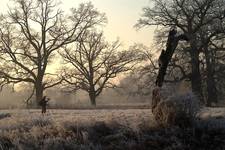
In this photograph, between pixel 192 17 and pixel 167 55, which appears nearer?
pixel 167 55

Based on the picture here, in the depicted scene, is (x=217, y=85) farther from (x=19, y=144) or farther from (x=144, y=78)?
(x=19, y=144)

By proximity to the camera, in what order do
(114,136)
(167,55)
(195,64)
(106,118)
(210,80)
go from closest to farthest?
(114,136) < (106,118) < (167,55) < (195,64) < (210,80)

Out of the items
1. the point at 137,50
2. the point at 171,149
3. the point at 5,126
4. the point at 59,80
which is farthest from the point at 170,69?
the point at 171,149

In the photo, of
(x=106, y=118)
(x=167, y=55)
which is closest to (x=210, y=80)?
(x=167, y=55)

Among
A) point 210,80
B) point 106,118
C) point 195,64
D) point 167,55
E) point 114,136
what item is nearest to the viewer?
point 114,136

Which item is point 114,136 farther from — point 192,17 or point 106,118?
point 192,17

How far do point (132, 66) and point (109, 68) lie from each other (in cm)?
283

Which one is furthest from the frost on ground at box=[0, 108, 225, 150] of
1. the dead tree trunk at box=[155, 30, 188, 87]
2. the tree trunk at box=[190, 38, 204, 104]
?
the tree trunk at box=[190, 38, 204, 104]

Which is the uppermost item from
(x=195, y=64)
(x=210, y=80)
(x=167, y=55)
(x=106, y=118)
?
(x=195, y=64)

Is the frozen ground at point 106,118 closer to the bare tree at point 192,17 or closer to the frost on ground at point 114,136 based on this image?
the frost on ground at point 114,136

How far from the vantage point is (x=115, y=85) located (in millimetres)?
61875

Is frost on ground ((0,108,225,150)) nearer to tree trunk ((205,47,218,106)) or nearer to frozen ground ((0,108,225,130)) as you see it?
frozen ground ((0,108,225,130))

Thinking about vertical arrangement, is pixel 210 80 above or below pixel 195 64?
below

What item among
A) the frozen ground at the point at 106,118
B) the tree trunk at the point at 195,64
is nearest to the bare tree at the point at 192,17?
the tree trunk at the point at 195,64
